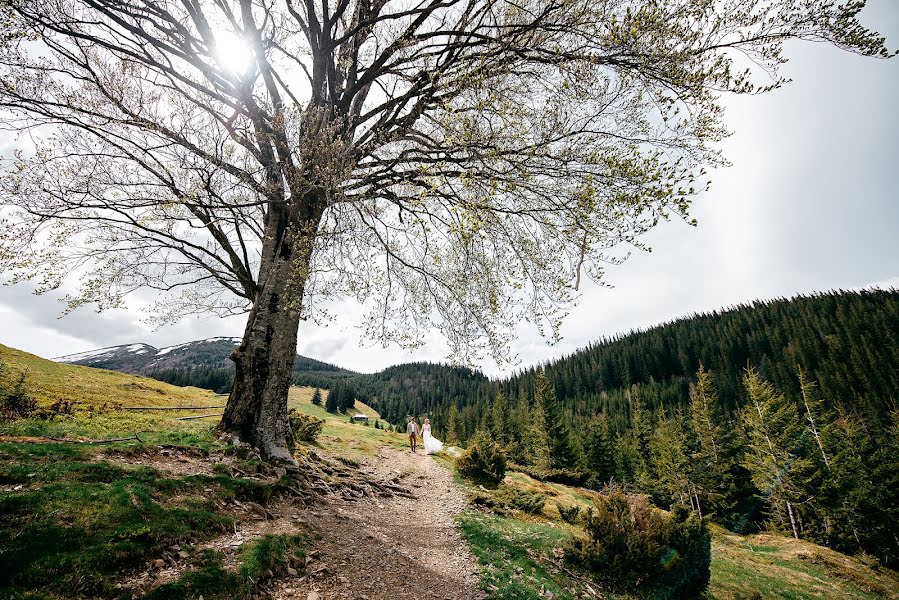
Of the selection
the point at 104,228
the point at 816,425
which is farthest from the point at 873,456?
the point at 104,228

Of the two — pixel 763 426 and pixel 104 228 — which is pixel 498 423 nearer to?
pixel 763 426

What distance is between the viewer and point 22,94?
23.2 ft

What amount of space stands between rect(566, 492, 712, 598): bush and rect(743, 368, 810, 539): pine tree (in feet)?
106

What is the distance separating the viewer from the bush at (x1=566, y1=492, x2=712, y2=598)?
8.03 m

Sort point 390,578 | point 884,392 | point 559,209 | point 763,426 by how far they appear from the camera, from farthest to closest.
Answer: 1. point 884,392
2. point 763,426
3. point 559,209
4. point 390,578

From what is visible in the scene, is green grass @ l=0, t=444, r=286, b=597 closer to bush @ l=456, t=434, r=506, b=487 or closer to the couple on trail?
bush @ l=456, t=434, r=506, b=487

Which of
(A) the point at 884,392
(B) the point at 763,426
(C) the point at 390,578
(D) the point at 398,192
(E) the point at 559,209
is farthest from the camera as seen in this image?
(A) the point at 884,392

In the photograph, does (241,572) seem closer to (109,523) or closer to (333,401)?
(109,523)

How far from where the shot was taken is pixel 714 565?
53.2 feet

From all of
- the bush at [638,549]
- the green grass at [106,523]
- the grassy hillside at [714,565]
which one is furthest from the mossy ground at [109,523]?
the bush at [638,549]

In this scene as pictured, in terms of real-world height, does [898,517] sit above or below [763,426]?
below

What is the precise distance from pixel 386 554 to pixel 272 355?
531cm

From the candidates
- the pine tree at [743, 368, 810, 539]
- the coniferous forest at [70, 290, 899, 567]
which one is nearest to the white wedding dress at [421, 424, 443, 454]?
the coniferous forest at [70, 290, 899, 567]

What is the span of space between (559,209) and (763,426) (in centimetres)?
4017
